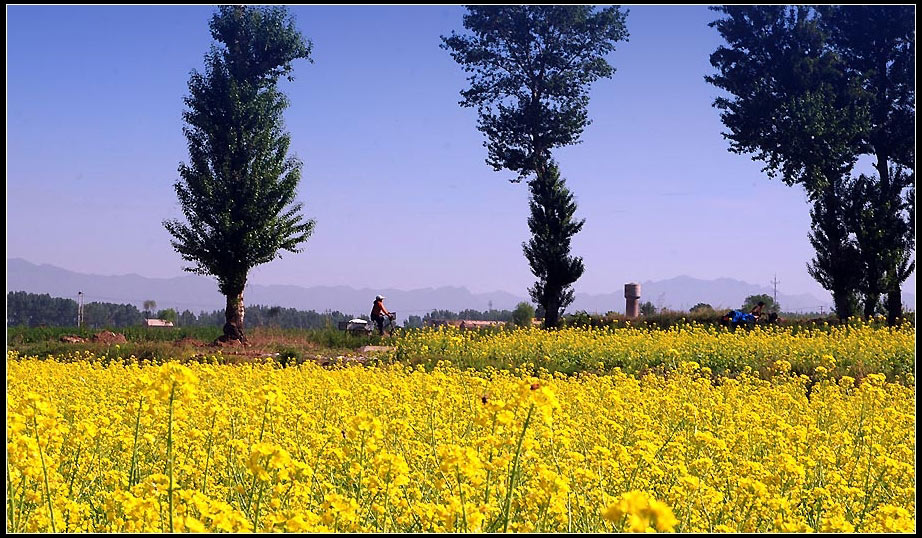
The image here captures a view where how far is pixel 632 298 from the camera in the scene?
2847 cm

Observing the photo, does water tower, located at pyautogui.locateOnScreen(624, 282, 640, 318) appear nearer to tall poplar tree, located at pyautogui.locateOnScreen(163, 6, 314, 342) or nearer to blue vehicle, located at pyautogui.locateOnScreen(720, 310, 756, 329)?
blue vehicle, located at pyautogui.locateOnScreen(720, 310, 756, 329)

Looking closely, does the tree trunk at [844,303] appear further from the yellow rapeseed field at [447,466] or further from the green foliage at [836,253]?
the yellow rapeseed field at [447,466]

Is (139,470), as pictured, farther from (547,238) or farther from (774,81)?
(774,81)

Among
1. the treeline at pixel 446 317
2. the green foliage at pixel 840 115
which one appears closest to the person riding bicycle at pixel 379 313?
the treeline at pixel 446 317

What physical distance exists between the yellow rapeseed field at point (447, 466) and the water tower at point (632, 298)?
2028 centimetres

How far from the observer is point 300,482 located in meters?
3.95

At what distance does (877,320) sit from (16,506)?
21778 millimetres

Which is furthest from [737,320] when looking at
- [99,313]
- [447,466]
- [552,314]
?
[99,313]

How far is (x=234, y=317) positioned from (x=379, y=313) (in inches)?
149

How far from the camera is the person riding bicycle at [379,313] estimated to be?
2041cm

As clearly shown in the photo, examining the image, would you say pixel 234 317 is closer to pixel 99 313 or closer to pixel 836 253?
pixel 836 253

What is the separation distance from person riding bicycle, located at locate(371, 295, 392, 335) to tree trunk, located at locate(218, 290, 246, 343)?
3.23m

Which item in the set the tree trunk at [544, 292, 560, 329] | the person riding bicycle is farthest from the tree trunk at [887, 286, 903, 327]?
the person riding bicycle

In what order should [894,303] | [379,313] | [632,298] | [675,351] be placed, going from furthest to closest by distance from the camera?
1. [632,298]
2. [894,303]
3. [379,313]
4. [675,351]
